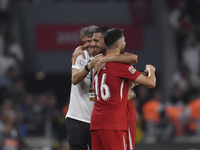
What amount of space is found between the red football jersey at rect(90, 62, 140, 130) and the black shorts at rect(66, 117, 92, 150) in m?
0.64

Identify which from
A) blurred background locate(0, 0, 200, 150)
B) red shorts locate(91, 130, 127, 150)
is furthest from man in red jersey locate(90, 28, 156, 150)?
blurred background locate(0, 0, 200, 150)

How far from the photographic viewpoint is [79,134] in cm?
445

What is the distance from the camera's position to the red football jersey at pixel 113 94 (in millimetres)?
3779

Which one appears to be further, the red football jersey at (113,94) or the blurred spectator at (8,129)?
the blurred spectator at (8,129)

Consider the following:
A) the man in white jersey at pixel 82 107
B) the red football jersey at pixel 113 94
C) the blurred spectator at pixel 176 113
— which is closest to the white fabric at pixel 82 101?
the man in white jersey at pixel 82 107

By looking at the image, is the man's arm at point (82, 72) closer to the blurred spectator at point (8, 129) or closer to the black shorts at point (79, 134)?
the black shorts at point (79, 134)

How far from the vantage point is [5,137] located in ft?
25.7

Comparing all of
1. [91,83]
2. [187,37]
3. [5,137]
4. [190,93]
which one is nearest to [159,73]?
[187,37]

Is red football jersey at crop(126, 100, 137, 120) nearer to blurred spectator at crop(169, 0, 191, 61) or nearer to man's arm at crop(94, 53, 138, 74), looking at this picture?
man's arm at crop(94, 53, 138, 74)

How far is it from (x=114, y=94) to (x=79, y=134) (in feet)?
2.95

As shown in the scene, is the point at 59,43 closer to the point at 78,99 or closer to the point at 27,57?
the point at 27,57

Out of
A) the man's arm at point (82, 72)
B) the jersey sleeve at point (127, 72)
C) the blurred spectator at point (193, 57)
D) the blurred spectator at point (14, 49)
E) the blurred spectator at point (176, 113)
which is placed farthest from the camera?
the blurred spectator at point (193, 57)

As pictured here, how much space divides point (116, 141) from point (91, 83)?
877mm

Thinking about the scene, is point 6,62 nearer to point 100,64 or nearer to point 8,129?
point 8,129
